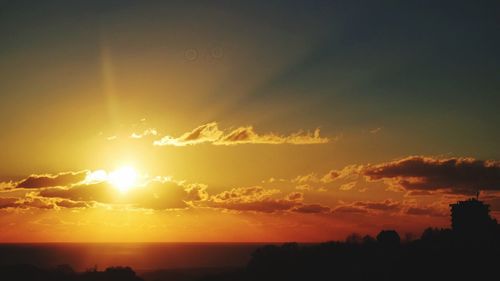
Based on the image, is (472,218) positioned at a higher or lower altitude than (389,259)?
higher

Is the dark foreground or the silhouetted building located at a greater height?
the silhouetted building

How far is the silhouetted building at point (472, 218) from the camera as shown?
4609 inches

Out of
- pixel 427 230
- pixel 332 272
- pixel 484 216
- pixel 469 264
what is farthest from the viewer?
pixel 427 230

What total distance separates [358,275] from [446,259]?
700 inches

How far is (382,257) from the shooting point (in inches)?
4476

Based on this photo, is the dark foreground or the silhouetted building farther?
the silhouetted building

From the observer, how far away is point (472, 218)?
387 feet

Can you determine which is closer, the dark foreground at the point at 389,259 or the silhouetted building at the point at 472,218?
the dark foreground at the point at 389,259

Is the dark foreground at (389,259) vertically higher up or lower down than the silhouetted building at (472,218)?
lower down

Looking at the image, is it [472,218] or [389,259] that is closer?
[389,259]

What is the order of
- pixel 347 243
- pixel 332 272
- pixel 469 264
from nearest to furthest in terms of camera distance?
pixel 469 264 < pixel 332 272 < pixel 347 243

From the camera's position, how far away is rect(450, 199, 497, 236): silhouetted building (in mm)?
117062

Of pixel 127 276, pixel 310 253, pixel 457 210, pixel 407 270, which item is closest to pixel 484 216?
pixel 457 210

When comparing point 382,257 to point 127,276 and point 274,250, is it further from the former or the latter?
point 127,276
